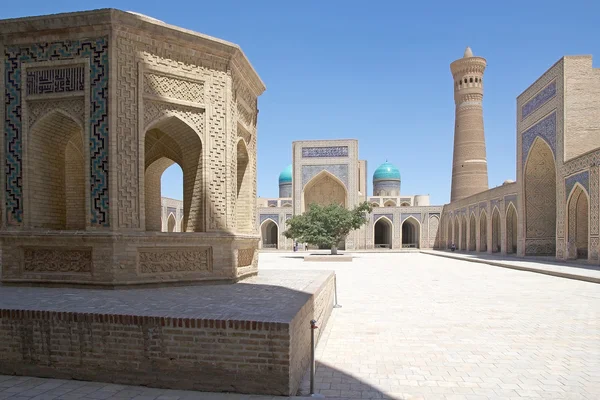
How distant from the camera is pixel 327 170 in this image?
25.5 m

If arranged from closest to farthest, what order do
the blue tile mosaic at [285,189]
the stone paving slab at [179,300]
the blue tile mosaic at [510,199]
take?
the stone paving slab at [179,300] < the blue tile mosaic at [510,199] < the blue tile mosaic at [285,189]

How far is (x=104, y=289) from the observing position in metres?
4.56

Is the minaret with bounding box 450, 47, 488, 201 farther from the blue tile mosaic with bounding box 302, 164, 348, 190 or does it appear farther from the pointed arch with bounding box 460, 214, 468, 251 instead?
the blue tile mosaic with bounding box 302, 164, 348, 190

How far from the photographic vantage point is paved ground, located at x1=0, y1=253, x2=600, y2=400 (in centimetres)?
289

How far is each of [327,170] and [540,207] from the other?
11882 mm

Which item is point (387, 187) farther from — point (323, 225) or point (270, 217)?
point (323, 225)

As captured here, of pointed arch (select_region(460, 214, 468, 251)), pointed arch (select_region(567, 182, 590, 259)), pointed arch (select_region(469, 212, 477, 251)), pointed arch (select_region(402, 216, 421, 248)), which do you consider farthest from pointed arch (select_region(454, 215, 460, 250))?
pointed arch (select_region(567, 182, 590, 259))

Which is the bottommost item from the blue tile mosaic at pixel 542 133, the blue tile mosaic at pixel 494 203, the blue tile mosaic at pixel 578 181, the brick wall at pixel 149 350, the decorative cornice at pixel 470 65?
the brick wall at pixel 149 350

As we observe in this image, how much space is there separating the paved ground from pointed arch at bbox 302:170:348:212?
62.7 ft

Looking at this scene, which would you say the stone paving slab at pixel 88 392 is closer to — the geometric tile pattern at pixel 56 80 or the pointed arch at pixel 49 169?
the pointed arch at pixel 49 169

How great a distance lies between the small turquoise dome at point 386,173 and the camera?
36.6 metres

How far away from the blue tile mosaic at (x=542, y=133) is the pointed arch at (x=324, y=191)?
1086 cm

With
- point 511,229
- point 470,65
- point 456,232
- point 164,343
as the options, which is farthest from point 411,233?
point 164,343

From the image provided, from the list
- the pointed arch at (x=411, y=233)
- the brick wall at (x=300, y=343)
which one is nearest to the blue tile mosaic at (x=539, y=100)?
the pointed arch at (x=411, y=233)
